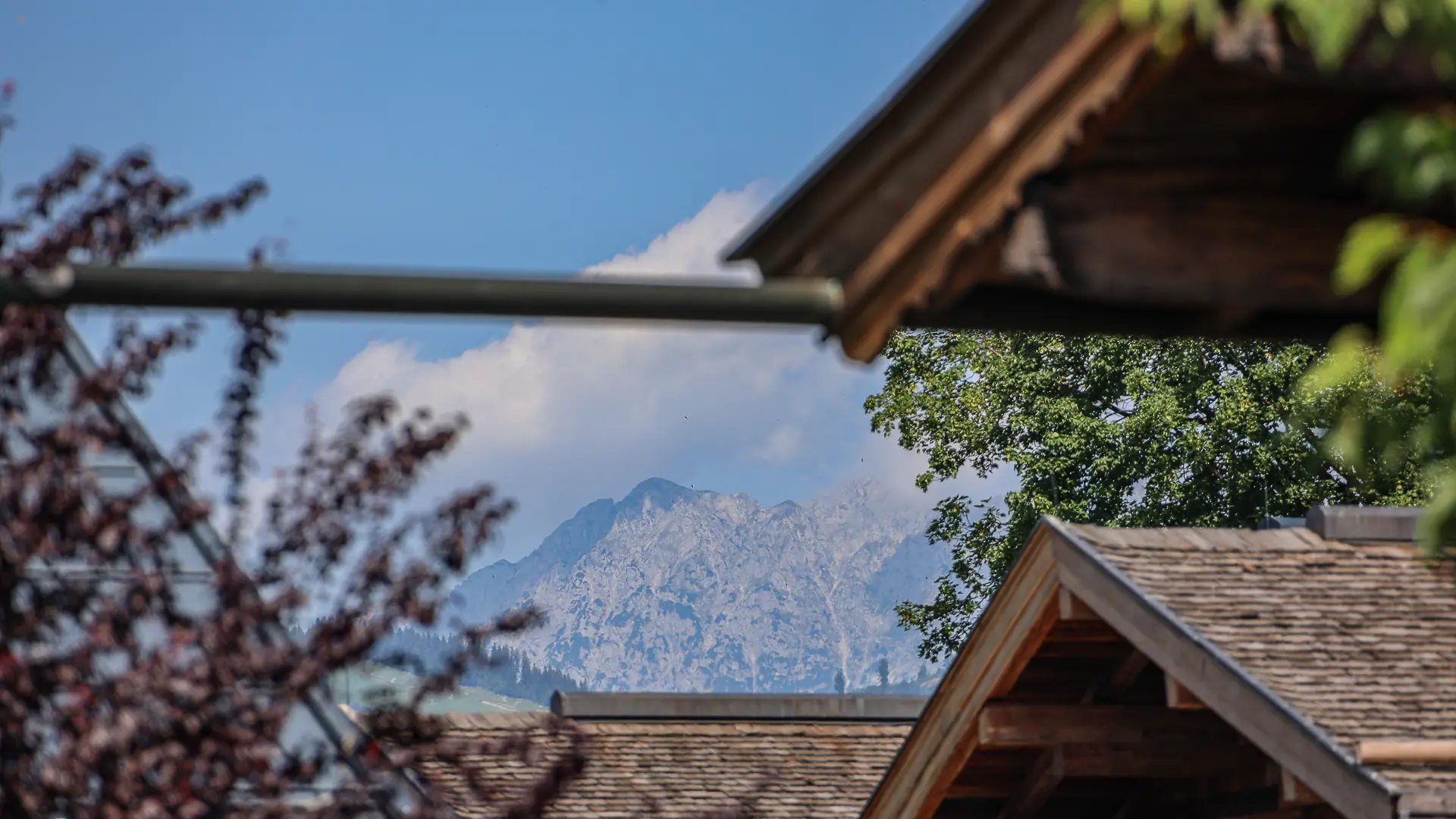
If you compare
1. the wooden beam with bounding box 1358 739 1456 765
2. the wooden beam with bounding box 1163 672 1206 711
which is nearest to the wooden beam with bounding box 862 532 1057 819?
the wooden beam with bounding box 1163 672 1206 711

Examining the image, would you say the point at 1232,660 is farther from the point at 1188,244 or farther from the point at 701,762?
the point at 701,762

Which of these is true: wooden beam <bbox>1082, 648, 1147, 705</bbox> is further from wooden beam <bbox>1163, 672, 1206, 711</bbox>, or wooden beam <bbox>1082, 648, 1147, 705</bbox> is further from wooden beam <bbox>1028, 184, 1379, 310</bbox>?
wooden beam <bbox>1028, 184, 1379, 310</bbox>

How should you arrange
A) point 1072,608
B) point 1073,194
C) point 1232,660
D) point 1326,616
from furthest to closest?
point 1072,608
point 1326,616
point 1232,660
point 1073,194

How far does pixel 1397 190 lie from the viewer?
10.2ft

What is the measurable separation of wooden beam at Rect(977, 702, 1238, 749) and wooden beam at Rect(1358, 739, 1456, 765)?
3031 mm

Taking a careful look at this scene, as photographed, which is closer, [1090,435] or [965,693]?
[965,693]

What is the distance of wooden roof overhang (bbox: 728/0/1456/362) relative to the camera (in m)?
3.77

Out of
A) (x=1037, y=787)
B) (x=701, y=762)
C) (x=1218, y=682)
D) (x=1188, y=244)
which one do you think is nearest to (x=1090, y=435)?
(x=701, y=762)

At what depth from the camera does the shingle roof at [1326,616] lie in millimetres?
9180

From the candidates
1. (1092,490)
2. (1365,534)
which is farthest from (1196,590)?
(1092,490)

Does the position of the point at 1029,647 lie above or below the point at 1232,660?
above

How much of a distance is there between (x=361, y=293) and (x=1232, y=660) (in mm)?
6987

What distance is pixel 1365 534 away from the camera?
474 inches

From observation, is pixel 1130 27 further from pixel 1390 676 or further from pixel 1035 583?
pixel 1035 583
